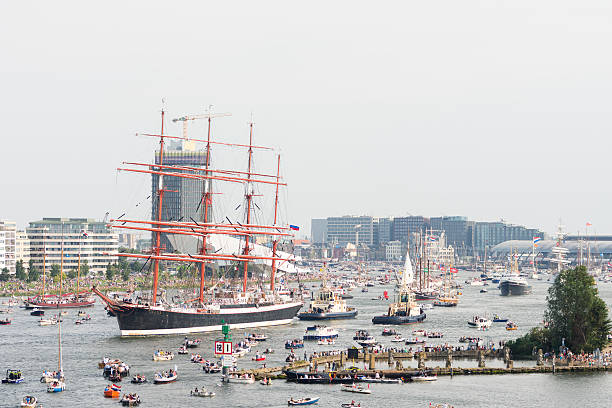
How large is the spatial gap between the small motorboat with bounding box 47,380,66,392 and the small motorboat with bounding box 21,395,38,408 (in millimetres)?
6484

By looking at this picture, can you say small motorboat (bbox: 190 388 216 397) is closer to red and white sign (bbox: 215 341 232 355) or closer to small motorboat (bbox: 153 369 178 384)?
small motorboat (bbox: 153 369 178 384)

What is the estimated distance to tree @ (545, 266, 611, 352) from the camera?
101m

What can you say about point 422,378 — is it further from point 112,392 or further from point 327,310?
point 327,310

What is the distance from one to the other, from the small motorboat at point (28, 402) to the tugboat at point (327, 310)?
83.4 metres

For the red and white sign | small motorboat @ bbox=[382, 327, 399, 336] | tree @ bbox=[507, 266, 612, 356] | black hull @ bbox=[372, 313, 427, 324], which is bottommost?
small motorboat @ bbox=[382, 327, 399, 336]

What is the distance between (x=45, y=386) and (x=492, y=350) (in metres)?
49.2

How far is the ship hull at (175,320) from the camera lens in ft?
424

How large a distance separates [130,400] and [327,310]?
3219 inches

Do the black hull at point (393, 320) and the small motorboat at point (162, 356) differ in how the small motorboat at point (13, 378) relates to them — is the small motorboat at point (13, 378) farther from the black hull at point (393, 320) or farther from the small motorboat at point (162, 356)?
the black hull at point (393, 320)

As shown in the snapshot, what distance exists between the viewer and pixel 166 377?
9175cm

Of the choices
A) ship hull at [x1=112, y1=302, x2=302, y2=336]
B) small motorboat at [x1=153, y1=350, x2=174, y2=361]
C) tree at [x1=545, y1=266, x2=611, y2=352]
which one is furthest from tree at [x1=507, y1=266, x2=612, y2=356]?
ship hull at [x1=112, y1=302, x2=302, y2=336]

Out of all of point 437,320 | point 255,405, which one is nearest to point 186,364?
point 255,405

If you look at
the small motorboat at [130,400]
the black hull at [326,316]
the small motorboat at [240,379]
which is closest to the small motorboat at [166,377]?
the small motorboat at [240,379]

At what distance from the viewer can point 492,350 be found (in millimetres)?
108188
